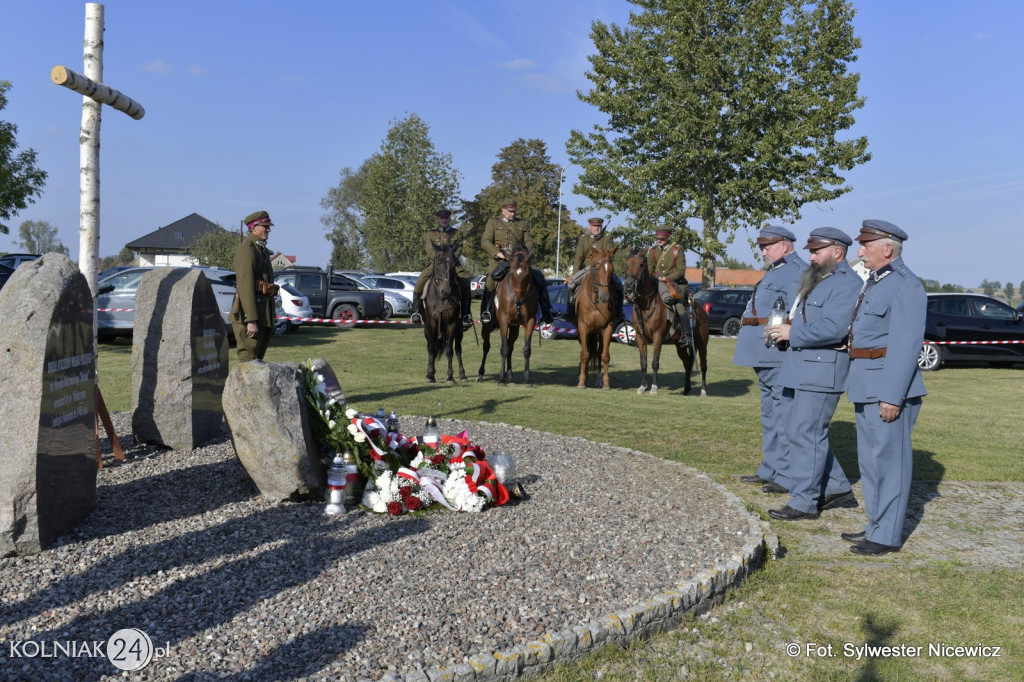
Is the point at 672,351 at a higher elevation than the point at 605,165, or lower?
lower

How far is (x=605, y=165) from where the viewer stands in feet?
125

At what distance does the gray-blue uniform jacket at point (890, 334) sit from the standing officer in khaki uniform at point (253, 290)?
5.78 m

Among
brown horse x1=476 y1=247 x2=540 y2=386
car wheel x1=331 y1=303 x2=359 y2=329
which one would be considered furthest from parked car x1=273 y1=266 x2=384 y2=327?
brown horse x1=476 y1=247 x2=540 y2=386

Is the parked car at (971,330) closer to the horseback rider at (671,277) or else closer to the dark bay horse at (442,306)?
the horseback rider at (671,277)

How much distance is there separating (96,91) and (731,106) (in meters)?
33.0

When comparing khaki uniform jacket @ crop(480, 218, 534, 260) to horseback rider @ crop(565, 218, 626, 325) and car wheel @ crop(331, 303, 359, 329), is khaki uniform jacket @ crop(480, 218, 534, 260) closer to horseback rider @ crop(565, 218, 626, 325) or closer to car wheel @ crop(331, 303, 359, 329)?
horseback rider @ crop(565, 218, 626, 325)

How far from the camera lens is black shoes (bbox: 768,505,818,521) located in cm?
635

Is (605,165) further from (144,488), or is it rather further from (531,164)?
(144,488)

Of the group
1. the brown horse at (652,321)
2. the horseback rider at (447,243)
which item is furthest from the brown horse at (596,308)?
the horseback rider at (447,243)

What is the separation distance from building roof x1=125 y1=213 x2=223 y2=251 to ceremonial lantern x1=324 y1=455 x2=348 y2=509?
322 feet

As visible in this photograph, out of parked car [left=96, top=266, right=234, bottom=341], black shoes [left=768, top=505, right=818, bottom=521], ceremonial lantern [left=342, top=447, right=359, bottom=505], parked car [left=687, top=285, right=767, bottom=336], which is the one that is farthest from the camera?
parked car [left=687, top=285, right=767, bottom=336]

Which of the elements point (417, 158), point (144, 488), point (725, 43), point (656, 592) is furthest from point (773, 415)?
point (417, 158)

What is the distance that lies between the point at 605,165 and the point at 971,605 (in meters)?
34.7

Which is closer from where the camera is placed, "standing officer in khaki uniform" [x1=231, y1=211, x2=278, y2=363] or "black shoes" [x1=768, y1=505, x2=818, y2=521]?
"black shoes" [x1=768, y1=505, x2=818, y2=521]
